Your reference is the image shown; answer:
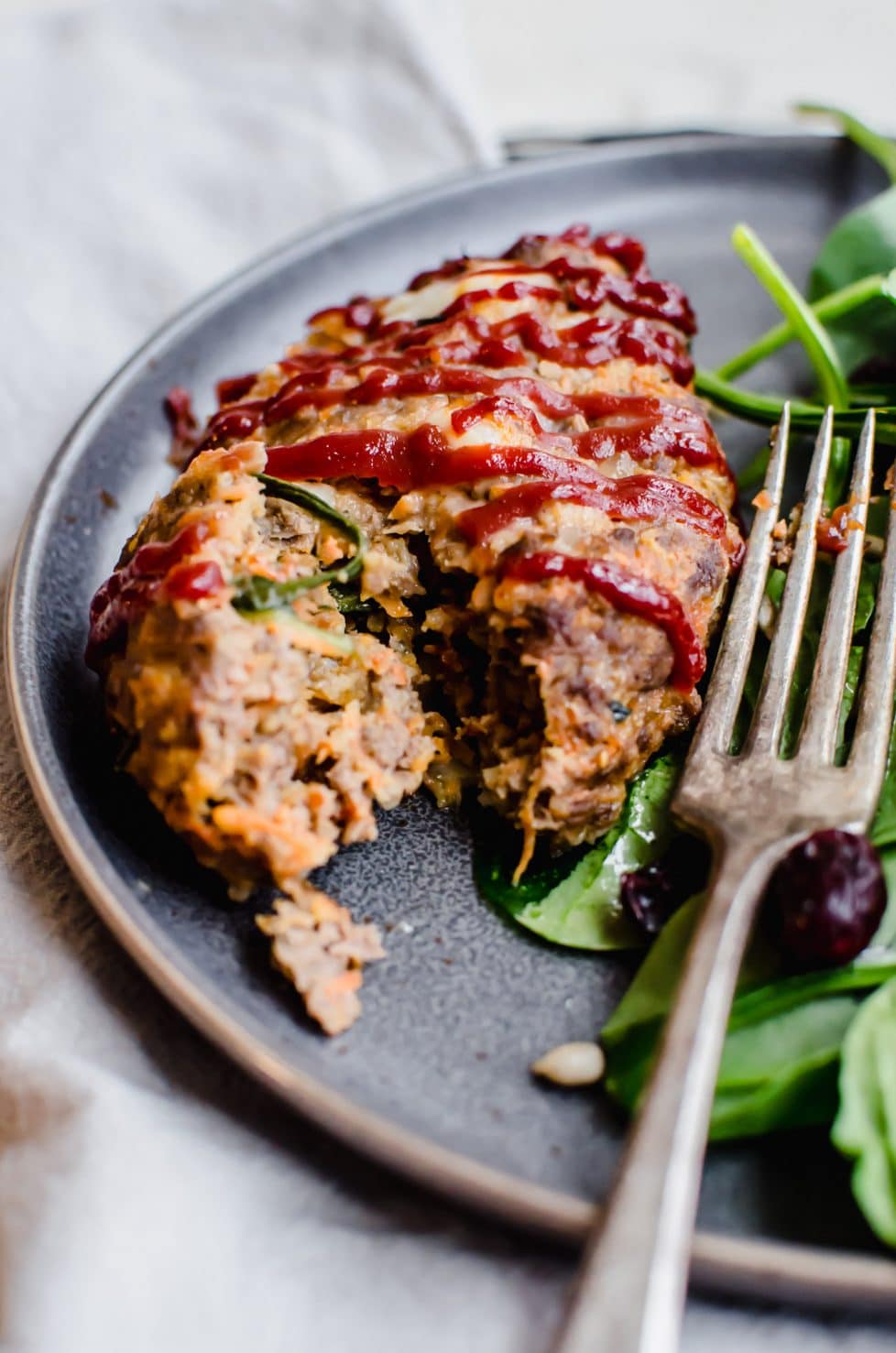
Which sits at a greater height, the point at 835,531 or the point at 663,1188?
the point at 835,531

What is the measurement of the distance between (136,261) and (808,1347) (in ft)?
15.4

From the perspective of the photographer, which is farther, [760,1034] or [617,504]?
[617,504]

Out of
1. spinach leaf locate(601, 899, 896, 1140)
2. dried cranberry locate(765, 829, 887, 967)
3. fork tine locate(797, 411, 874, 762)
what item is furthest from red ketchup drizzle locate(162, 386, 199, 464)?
dried cranberry locate(765, 829, 887, 967)

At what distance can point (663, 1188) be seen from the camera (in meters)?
2.22

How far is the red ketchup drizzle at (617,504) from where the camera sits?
3096 mm

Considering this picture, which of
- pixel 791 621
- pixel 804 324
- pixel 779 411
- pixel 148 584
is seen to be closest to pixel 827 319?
pixel 804 324

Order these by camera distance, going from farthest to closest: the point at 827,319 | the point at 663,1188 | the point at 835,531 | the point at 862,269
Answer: the point at 862,269 < the point at 827,319 < the point at 835,531 < the point at 663,1188

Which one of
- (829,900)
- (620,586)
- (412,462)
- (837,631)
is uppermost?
(412,462)

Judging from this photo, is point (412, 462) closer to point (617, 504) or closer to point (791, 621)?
point (617, 504)

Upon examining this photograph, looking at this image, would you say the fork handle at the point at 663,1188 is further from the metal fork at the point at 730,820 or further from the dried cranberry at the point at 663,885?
the dried cranberry at the point at 663,885

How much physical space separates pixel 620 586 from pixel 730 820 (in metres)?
0.62

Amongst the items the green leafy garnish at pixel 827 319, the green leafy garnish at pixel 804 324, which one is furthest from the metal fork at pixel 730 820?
the green leafy garnish at pixel 827 319

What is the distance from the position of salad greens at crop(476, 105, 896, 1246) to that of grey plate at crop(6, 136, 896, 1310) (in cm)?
10

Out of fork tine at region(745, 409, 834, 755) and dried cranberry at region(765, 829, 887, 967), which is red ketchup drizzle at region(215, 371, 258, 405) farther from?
dried cranberry at region(765, 829, 887, 967)
